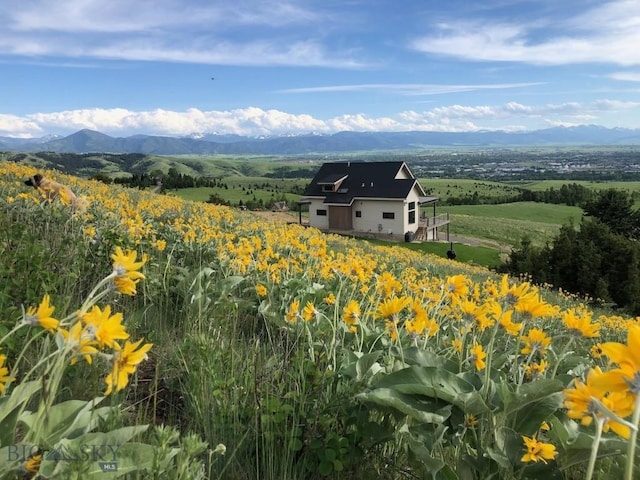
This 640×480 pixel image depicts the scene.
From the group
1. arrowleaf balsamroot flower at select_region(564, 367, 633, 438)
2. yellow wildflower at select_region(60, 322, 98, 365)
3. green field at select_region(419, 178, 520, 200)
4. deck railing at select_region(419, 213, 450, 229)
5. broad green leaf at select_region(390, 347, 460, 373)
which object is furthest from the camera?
green field at select_region(419, 178, 520, 200)

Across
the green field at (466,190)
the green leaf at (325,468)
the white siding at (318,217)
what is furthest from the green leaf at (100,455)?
the green field at (466,190)

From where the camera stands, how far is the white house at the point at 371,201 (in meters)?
36.1

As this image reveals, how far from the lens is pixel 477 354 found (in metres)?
2.12

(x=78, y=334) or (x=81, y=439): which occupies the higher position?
(x=78, y=334)

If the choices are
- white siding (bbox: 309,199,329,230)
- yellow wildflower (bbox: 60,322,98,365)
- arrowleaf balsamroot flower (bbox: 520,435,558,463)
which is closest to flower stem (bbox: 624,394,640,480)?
arrowleaf balsamroot flower (bbox: 520,435,558,463)

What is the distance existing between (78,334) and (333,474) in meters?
1.18

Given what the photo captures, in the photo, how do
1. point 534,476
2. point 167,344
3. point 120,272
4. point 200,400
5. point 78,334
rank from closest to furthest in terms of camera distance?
point 78,334, point 120,272, point 534,476, point 200,400, point 167,344

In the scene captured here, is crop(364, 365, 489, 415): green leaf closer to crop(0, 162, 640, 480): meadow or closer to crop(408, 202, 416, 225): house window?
crop(0, 162, 640, 480): meadow

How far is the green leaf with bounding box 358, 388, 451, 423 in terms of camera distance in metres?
1.72

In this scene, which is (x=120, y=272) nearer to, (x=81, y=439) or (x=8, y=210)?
(x=81, y=439)

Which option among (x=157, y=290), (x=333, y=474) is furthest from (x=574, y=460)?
(x=157, y=290)

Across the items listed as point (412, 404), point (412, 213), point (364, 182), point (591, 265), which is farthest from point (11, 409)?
point (364, 182)

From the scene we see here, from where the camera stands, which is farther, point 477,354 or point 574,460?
point 477,354

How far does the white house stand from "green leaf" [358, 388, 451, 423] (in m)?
33.8
